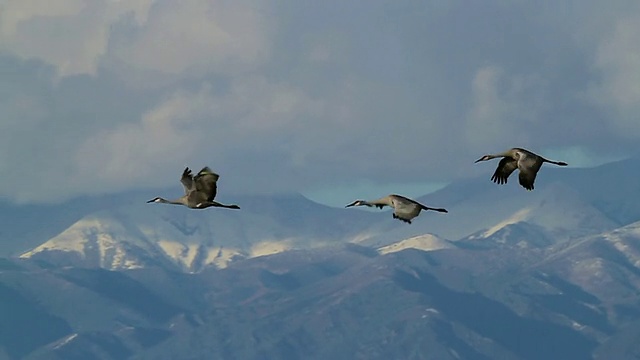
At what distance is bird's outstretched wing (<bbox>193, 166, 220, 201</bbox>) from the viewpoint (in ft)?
289

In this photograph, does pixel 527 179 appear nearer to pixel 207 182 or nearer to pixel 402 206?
pixel 402 206

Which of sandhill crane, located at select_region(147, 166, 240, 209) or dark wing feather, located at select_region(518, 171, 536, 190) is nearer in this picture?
dark wing feather, located at select_region(518, 171, 536, 190)

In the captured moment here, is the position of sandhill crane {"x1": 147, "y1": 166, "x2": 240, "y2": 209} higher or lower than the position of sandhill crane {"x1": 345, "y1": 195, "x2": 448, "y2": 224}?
higher

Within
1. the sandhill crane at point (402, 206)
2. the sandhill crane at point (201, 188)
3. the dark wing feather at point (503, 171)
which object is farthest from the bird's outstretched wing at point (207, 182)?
the dark wing feather at point (503, 171)

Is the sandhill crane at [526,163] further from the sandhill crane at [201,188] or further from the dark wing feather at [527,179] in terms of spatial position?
the sandhill crane at [201,188]

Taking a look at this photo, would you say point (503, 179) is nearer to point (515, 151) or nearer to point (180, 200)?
point (515, 151)

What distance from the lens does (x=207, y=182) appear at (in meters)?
88.5

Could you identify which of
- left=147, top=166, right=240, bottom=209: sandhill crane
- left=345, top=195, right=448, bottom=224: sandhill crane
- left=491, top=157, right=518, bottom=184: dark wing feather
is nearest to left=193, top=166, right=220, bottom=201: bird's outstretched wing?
left=147, top=166, right=240, bottom=209: sandhill crane

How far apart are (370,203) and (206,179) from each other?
9214 millimetres

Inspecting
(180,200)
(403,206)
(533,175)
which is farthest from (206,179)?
(533,175)

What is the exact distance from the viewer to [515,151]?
268 feet

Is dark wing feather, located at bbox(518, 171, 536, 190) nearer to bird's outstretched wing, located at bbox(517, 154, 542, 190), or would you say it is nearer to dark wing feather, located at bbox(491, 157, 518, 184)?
bird's outstretched wing, located at bbox(517, 154, 542, 190)

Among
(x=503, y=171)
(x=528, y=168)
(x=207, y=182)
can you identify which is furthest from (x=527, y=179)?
(x=207, y=182)

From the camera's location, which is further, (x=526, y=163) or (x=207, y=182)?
(x=207, y=182)
